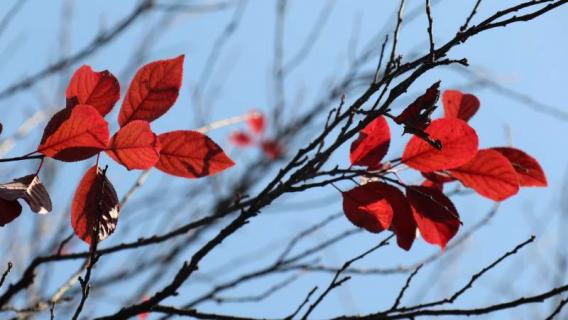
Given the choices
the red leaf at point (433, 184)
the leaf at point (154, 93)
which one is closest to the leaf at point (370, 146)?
the red leaf at point (433, 184)

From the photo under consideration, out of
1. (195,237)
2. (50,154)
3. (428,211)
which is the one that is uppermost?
(195,237)

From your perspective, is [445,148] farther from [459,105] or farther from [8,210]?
[8,210]

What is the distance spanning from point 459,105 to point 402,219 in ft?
0.62

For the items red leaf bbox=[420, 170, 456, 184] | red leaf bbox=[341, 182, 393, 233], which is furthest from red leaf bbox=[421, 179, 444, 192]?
red leaf bbox=[341, 182, 393, 233]

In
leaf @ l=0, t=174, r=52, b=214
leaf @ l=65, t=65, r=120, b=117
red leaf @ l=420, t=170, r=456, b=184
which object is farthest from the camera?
red leaf @ l=420, t=170, r=456, b=184

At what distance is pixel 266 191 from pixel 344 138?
0.10 m

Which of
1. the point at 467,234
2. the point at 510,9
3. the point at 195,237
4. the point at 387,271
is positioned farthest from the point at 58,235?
the point at 510,9

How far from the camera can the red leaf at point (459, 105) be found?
0.83m

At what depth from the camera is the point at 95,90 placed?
26.7 inches

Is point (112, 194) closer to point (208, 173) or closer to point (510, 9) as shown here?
point (208, 173)

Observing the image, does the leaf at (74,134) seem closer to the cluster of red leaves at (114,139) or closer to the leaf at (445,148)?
the cluster of red leaves at (114,139)

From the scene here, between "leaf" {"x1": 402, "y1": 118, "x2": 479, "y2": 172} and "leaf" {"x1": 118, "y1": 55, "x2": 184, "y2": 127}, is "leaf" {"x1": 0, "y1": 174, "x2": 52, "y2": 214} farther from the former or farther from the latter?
"leaf" {"x1": 402, "y1": 118, "x2": 479, "y2": 172}

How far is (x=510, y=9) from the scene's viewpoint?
24.8 inches

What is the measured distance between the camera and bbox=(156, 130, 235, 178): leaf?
0.69 metres
